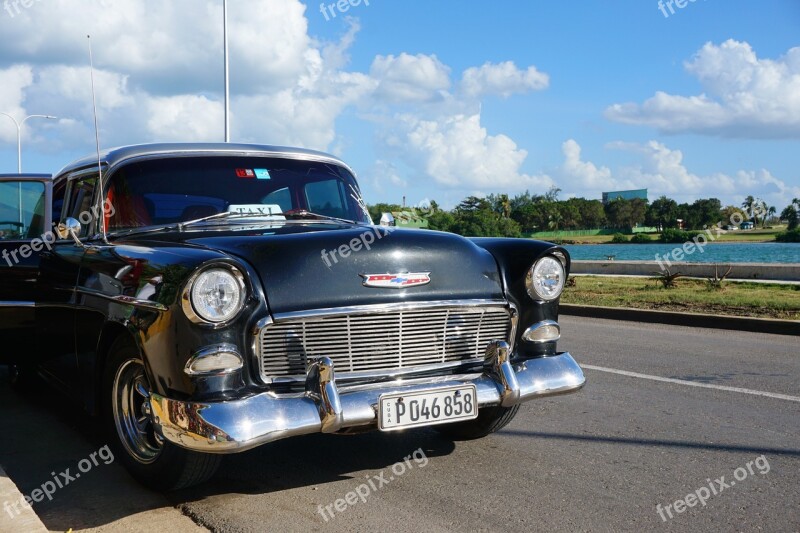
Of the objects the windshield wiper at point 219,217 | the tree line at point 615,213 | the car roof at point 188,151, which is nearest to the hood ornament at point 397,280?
the windshield wiper at point 219,217

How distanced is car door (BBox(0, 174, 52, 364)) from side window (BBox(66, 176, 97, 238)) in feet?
1.01

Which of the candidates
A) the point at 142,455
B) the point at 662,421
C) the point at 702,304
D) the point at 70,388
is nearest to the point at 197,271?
the point at 142,455

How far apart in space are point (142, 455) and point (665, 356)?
5.61 meters

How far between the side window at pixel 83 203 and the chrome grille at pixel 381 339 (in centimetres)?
188

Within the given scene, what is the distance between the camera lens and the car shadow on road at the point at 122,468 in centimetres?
383

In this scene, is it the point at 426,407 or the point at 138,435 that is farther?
the point at 138,435

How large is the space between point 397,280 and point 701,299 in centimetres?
1083

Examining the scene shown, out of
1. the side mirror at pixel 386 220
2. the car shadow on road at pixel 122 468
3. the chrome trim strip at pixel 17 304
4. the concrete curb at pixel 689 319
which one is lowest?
the concrete curb at pixel 689 319

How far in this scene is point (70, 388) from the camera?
187 inches

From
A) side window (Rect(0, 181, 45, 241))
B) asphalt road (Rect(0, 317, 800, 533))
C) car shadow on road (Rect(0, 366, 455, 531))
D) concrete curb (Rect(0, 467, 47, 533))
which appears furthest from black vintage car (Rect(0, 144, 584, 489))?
side window (Rect(0, 181, 45, 241))

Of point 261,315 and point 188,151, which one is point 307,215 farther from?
point 261,315

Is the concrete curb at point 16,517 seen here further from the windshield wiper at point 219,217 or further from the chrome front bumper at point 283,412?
the windshield wiper at point 219,217

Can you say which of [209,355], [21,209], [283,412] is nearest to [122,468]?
[209,355]

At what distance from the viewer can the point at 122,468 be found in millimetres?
4430
